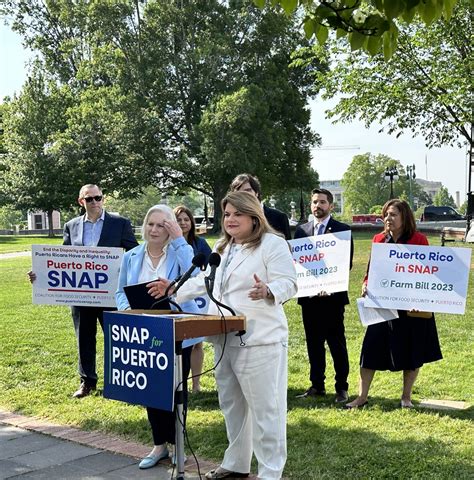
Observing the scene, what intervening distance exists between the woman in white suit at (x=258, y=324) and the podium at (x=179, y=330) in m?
0.30

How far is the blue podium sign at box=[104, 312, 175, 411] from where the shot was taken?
380 cm

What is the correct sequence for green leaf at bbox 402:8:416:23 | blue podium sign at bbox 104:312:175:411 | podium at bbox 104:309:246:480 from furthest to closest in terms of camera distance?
1. green leaf at bbox 402:8:416:23
2. podium at bbox 104:309:246:480
3. blue podium sign at bbox 104:312:175:411

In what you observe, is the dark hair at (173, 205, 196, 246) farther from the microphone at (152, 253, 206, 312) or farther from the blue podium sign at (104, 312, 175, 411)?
the blue podium sign at (104, 312, 175, 411)

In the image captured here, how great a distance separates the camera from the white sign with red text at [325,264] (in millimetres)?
6938

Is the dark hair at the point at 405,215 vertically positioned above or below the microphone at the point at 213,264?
above

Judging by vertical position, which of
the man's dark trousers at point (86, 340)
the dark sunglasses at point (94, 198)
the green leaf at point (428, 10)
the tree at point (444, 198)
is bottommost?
the man's dark trousers at point (86, 340)

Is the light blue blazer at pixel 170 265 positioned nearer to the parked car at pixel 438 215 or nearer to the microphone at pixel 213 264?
the microphone at pixel 213 264

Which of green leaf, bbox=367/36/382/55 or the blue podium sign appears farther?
green leaf, bbox=367/36/382/55

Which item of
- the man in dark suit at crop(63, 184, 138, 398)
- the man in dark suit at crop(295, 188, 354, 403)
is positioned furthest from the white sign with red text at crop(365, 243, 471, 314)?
the man in dark suit at crop(63, 184, 138, 398)

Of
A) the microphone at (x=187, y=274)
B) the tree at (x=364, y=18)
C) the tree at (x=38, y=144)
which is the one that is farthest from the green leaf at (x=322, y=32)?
the tree at (x=38, y=144)

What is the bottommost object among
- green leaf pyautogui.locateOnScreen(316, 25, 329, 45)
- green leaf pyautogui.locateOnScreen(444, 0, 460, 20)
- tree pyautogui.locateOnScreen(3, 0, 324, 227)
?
green leaf pyautogui.locateOnScreen(316, 25, 329, 45)

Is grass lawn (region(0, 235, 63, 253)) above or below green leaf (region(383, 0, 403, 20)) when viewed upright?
below

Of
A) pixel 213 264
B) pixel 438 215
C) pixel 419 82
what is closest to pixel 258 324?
pixel 213 264

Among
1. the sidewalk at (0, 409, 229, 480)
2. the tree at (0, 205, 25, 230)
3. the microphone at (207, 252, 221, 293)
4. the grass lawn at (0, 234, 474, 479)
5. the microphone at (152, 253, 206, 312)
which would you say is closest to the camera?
the microphone at (152, 253, 206, 312)
